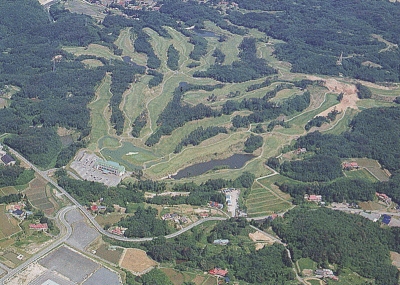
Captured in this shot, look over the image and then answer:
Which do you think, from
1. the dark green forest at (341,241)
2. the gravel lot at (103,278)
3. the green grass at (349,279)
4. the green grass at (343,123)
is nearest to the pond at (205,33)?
the green grass at (343,123)

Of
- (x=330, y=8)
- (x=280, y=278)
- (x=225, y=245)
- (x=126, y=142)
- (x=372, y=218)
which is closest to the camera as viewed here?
(x=280, y=278)

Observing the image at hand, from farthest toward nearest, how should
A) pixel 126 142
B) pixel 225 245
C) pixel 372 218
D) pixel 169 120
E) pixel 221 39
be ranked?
pixel 221 39
pixel 169 120
pixel 126 142
pixel 372 218
pixel 225 245

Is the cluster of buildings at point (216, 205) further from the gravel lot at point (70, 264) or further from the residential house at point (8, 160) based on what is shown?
the residential house at point (8, 160)

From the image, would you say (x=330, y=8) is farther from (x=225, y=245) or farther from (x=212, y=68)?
(x=225, y=245)

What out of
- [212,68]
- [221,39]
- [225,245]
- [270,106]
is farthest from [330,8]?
[225,245]

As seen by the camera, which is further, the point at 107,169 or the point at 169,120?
the point at 169,120

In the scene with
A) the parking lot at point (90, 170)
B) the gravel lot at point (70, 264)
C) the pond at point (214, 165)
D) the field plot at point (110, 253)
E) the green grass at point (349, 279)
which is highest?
the green grass at point (349, 279)

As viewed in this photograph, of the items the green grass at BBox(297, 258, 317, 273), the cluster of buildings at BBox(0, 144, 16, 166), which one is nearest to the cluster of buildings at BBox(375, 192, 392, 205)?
the green grass at BBox(297, 258, 317, 273)

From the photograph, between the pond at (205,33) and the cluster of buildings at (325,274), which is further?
the pond at (205,33)
